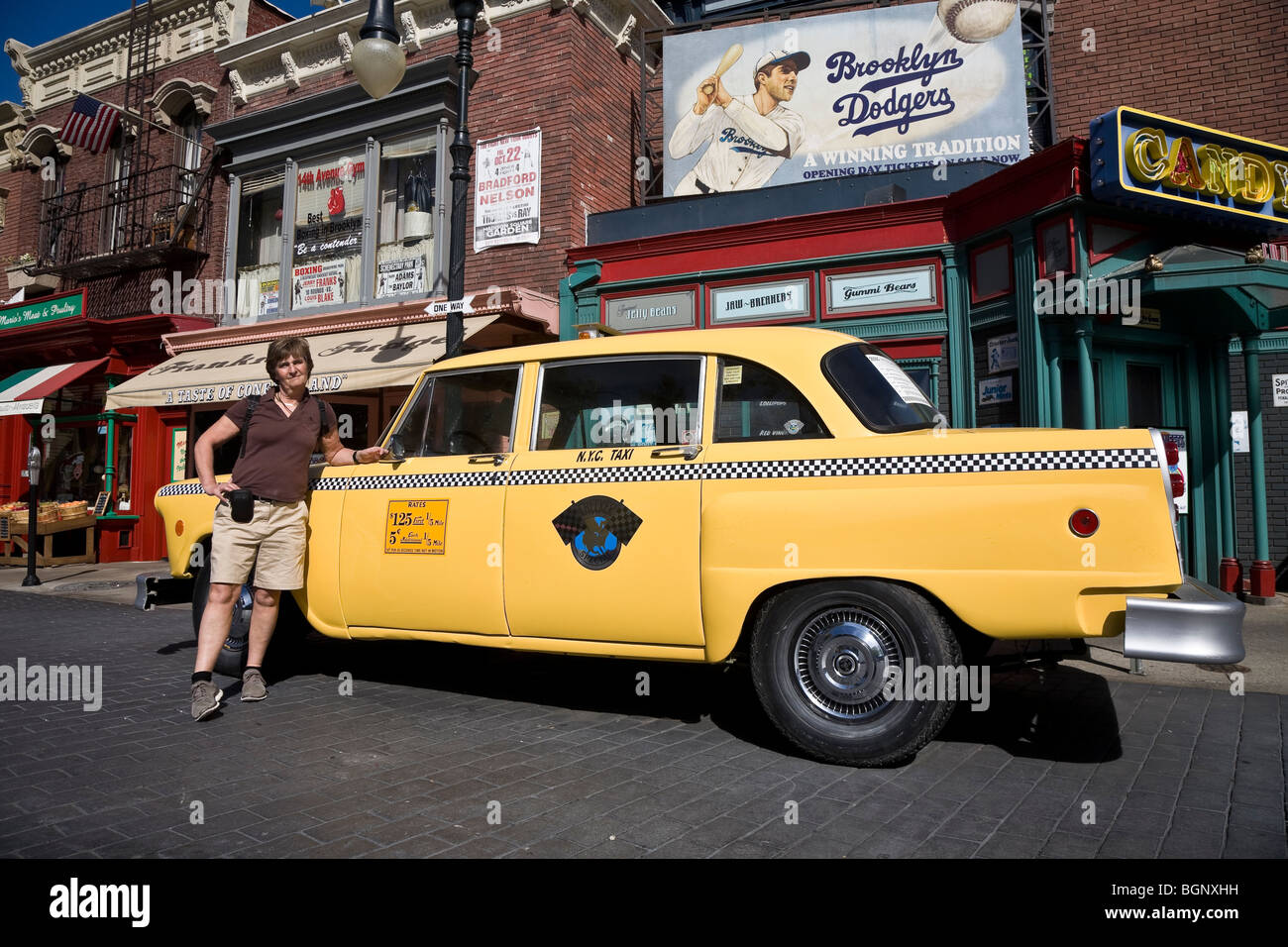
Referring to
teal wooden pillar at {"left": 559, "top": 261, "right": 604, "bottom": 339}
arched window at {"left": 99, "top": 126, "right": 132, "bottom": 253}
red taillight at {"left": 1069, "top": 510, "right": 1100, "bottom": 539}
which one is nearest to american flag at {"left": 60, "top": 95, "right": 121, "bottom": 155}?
arched window at {"left": 99, "top": 126, "right": 132, "bottom": 253}

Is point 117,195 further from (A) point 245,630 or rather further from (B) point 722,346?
(B) point 722,346

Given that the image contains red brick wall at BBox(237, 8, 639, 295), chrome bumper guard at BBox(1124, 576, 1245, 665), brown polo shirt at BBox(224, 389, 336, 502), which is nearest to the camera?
chrome bumper guard at BBox(1124, 576, 1245, 665)

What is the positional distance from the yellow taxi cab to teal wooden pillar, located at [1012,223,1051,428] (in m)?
4.62

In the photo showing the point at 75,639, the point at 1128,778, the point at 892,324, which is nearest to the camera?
the point at 1128,778

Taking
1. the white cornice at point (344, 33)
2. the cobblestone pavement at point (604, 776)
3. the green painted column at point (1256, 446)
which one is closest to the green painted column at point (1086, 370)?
the green painted column at point (1256, 446)

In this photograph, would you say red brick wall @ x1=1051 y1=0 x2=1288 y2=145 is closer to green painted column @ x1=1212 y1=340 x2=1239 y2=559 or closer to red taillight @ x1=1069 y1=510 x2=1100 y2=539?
green painted column @ x1=1212 y1=340 x2=1239 y2=559

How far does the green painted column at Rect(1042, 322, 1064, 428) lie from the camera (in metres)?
7.84

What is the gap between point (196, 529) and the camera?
201 inches

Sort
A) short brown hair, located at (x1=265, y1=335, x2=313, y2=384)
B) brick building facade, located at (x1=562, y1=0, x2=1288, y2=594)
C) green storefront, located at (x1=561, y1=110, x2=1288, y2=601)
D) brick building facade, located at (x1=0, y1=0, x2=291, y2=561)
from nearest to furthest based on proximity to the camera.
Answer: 1. short brown hair, located at (x1=265, y1=335, x2=313, y2=384)
2. green storefront, located at (x1=561, y1=110, x2=1288, y2=601)
3. brick building facade, located at (x1=562, y1=0, x2=1288, y2=594)
4. brick building facade, located at (x1=0, y1=0, x2=291, y2=561)

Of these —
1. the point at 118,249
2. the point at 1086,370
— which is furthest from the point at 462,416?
the point at 118,249

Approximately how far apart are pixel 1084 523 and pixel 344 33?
13.7 metres
